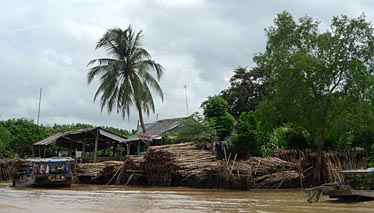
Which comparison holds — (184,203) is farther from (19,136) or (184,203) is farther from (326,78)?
(19,136)

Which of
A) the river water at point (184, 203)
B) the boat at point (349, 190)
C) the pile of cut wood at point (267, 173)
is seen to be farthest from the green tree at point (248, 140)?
the boat at point (349, 190)

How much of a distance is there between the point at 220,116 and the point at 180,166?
41.5 feet

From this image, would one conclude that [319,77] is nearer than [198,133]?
Yes

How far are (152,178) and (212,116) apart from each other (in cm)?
1181

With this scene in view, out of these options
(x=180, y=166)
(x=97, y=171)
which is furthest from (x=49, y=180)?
(x=180, y=166)

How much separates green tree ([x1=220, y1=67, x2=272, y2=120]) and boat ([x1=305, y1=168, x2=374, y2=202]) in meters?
28.6

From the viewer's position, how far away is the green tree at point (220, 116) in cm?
4072

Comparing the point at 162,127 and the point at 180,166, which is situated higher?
the point at 162,127

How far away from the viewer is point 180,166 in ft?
96.3

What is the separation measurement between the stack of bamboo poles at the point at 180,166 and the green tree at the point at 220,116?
9.38 meters

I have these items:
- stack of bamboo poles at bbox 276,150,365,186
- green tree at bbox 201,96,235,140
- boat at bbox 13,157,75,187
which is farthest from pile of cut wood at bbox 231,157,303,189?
green tree at bbox 201,96,235,140

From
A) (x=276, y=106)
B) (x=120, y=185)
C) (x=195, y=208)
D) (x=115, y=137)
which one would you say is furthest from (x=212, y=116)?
(x=195, y=208)

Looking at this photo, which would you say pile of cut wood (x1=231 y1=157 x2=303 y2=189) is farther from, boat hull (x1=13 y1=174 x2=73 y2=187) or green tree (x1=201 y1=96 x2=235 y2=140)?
green tree (x1=201 y1=96 x2=235 y2=140)

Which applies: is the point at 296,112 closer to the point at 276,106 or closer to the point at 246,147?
the point at 276,106
